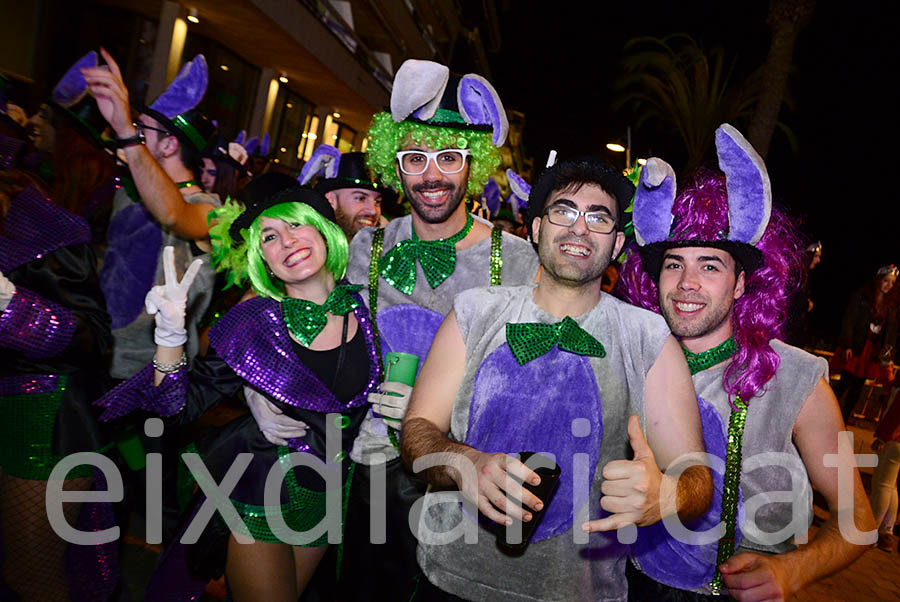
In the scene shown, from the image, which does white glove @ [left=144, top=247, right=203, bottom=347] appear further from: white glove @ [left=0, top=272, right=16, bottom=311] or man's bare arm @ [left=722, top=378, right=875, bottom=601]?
man's bare arm @ [left=722, top=378, right=875, bottom=601]

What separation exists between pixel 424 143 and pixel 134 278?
1700 millimetres

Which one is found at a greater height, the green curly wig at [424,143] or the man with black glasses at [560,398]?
the green curly wig at [424,143]

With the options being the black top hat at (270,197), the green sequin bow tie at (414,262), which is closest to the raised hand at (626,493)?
the green sequin bow tie at (414,262)

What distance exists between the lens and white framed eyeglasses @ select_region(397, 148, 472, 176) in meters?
2.71

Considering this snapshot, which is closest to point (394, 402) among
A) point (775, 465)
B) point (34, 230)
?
point (775, 465)

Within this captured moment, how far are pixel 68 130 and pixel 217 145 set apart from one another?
1.56m

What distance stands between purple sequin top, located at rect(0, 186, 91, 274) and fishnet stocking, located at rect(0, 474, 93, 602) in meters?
0.89

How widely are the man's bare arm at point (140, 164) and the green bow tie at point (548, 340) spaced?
6.76 feet

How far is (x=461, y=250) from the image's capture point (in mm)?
2734

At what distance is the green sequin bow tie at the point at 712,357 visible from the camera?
7.03 ft

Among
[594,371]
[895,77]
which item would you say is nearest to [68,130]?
[594,371]

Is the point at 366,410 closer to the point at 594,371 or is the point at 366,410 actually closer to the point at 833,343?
the point at 594,371

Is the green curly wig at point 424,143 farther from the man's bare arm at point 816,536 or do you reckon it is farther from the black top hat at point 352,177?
the man's bare arm at point 816,536

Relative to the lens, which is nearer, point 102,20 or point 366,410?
point 366,410
